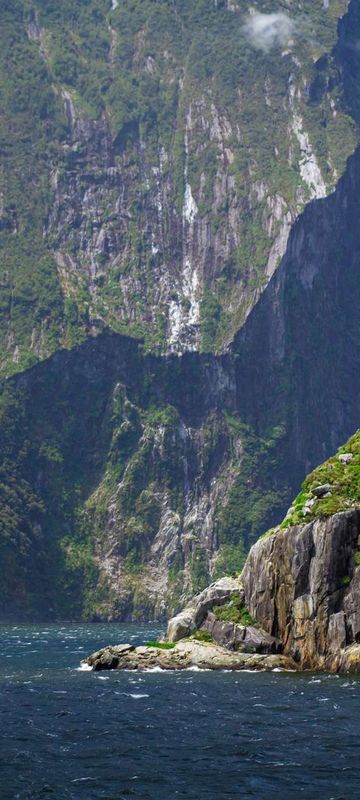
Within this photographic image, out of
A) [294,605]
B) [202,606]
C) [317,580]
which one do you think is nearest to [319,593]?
[317,580]

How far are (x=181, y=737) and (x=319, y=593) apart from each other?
3712 centimetres

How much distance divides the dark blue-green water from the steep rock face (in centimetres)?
547

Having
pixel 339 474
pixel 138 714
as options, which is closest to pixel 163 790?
pixel 138 714

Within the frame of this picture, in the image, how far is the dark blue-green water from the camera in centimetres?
6481

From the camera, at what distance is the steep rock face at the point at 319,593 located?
4380 inches

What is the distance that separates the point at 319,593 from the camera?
113688mm

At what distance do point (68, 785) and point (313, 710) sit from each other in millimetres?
25280

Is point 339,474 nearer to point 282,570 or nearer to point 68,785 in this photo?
point 282,570

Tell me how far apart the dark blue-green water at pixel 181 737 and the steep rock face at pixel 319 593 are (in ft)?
18.0

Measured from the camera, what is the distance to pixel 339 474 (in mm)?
122125

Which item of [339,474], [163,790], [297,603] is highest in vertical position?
[339,474]

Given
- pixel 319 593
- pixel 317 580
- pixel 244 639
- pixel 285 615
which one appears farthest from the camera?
pixel 244 639

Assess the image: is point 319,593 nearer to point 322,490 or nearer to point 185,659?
point 322,490

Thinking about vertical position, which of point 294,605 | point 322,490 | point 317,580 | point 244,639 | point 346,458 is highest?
point 346,458
